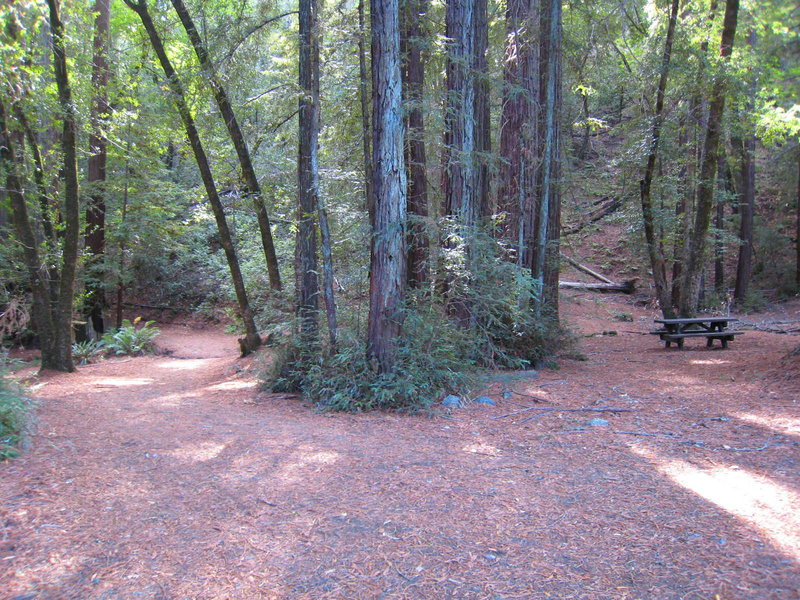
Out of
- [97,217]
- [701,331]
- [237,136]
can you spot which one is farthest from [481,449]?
[97,217]

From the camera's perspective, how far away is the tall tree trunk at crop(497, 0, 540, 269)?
33.4 feet

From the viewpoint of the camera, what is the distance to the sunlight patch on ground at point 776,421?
5.34 meters

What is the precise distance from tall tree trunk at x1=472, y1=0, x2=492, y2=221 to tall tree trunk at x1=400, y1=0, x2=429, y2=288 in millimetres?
933

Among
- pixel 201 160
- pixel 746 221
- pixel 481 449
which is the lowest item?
pixel 481 449

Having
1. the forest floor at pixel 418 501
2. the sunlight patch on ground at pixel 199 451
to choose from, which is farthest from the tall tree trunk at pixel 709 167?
the sunlight patch on ground at pixel 199 451

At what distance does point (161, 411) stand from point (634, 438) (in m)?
6.06

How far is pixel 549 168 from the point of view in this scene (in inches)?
405

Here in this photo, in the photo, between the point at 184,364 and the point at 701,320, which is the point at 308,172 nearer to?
the point at 184,364

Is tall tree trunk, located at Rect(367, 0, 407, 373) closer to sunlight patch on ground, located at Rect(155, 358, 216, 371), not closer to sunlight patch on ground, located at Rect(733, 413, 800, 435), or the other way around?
sunlight patch on ground, located at Rect(733, 413, 800, 435)

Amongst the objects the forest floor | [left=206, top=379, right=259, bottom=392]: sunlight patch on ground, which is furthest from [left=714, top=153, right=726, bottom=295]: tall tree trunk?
[left=206, top=379, right=259, bottom=392]: sunlight patch on ground

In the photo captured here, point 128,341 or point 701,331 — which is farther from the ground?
point 701,331

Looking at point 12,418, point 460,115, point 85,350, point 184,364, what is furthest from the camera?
point 85,350

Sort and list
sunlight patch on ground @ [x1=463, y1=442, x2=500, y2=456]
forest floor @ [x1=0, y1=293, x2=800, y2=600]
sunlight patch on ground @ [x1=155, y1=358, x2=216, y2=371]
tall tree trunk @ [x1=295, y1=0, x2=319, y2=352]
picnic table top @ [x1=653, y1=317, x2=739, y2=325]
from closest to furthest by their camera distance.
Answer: forest floor @ [x1=0, y1=293, x2=800, y2=600], sunlight patch on ground @ [x1=463, y1=442, x2=500, y2=456], tall tree trunk @ [x1=295, y1=0, x2=319, y2=352], picnic table top @ [x1=653, y1=317, x2=739, y2=325], sunlight patch on ground @ [x1=155, y1=358, x2=216, y2=371]

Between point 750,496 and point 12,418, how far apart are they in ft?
20.7
